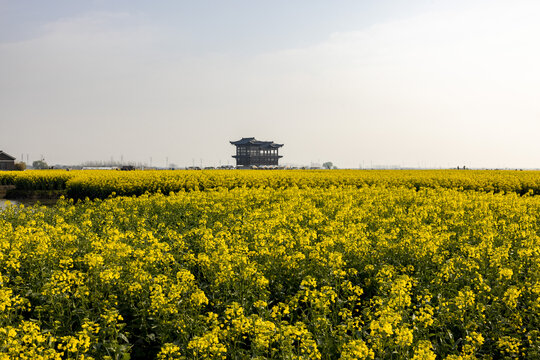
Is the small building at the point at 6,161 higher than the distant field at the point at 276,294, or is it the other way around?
the small building at the point at 6,161

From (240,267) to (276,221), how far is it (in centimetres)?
319

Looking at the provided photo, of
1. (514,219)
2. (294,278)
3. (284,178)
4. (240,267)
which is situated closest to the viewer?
(240,267)

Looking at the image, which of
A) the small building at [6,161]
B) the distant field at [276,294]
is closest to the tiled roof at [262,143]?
the small building at [6,161]

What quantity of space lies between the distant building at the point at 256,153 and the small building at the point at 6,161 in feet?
194

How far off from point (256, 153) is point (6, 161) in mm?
62427

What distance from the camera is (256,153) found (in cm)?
11706

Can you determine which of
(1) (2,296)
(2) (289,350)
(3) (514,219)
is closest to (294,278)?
(2) (289,350)

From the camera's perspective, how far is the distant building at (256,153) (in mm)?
116062

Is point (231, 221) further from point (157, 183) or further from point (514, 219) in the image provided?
point (157, 183)

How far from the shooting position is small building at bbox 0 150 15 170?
67.7 meters

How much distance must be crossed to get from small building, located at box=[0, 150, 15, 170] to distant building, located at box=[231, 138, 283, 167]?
59.0 m

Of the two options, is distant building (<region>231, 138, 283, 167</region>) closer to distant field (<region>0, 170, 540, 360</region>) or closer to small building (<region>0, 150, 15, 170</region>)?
small building (<region>0, 150, 15, 170</region>)

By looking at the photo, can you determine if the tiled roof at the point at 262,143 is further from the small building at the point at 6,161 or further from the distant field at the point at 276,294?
the distant field at the point at 276,294

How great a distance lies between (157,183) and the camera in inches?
971
